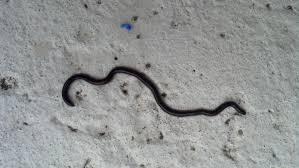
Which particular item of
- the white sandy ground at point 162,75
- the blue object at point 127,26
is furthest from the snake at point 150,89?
the blue object at point 127,26

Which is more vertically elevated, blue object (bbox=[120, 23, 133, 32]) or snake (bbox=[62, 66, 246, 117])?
blue object (bbox=[120, 23, 133, 32])

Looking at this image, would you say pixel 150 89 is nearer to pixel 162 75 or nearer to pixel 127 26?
pixel 162 75

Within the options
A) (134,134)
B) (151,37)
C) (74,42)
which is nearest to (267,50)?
(151,37)

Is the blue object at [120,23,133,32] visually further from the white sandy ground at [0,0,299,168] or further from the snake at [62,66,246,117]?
the snake at [62,66,246,117]

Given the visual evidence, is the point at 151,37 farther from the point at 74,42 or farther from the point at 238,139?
the point at 238,139

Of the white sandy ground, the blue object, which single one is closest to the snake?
the white sandy ground
